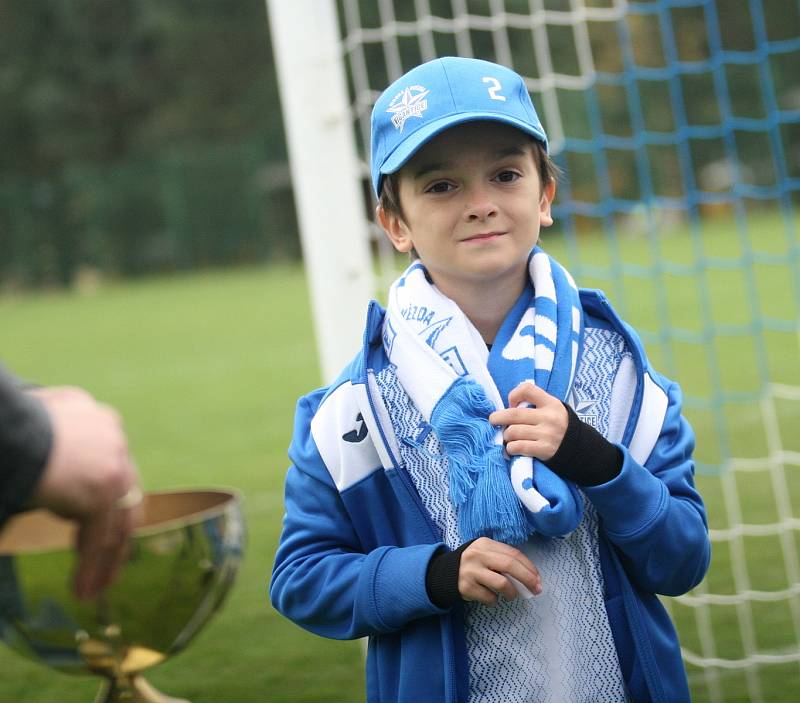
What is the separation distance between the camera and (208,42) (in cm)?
2805

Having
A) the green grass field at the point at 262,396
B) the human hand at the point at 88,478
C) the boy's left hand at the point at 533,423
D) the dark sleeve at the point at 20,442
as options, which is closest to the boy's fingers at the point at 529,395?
the boy's left hand at the point at 533,423

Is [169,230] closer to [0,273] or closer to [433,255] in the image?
[0,273]

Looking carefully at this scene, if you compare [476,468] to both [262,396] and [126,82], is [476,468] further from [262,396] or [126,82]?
[126,82]

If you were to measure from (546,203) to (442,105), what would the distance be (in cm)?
23

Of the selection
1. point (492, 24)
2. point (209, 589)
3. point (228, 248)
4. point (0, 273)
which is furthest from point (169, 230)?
point (209, 589)

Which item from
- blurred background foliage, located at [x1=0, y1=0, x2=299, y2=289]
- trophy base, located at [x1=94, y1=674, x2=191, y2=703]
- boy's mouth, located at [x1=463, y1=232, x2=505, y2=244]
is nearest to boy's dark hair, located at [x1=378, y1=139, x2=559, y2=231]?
boy's mouth, located at [x1=463, y1=232, x2=505, y2=244]

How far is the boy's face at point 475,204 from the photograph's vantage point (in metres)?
1.74

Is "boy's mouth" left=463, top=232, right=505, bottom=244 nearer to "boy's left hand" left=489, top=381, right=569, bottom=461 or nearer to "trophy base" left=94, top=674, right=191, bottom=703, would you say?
"boy's left hand" left=489, top=381, right=569, bottom=461

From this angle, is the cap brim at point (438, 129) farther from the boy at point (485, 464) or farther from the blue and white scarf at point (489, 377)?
the blue and white scarf at point (489, 377)

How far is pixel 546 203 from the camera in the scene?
1865 millimetres

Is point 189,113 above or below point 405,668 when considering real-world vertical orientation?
above

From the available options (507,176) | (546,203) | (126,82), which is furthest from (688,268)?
(126,82)

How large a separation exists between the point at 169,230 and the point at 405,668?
68.3 feet

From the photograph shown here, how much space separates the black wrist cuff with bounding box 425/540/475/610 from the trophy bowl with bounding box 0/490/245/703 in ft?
1.67
